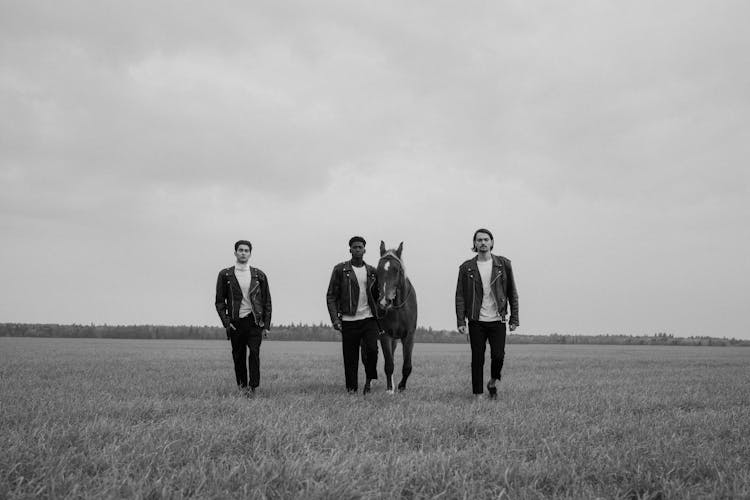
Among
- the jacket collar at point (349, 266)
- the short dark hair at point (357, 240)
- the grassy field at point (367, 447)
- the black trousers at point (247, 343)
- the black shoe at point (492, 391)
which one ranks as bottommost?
the black shoe at point (492, 391)

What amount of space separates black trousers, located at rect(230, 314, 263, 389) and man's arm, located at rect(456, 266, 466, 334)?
3481mm

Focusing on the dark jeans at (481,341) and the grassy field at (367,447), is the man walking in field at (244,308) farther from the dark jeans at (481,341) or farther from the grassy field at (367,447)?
the dark jeans at (481,341)

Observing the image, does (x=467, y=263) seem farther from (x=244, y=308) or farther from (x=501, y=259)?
(x=244, y=308)

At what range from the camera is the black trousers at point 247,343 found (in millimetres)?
9523

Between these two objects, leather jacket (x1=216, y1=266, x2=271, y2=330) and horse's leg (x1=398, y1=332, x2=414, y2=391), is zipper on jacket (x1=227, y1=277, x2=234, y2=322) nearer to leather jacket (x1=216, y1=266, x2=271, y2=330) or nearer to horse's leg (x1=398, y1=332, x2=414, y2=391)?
leather jacket (x1=216, y1=266, x2=271, y2=330)

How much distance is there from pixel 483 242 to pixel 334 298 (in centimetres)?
282

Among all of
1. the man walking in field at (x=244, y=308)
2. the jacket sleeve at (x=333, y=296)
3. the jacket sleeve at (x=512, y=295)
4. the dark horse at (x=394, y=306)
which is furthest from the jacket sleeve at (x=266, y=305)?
the jacket sleeve at (x=512, y=295)

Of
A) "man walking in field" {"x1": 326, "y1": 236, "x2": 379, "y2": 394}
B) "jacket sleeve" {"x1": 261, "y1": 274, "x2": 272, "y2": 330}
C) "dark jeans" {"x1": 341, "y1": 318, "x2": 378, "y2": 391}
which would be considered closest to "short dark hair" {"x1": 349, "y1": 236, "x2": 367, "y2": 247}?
"man walking in field" {"x1": 326, "y1": 236, "x2": 379, "y2": 394}

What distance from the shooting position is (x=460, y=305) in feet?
30.8

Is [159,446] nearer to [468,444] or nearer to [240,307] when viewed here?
[468,444]

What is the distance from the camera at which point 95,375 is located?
13281 mm

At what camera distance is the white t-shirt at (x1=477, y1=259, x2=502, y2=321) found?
9.23 m

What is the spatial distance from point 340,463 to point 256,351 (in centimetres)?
554

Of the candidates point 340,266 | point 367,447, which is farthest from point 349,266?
point 367,447
